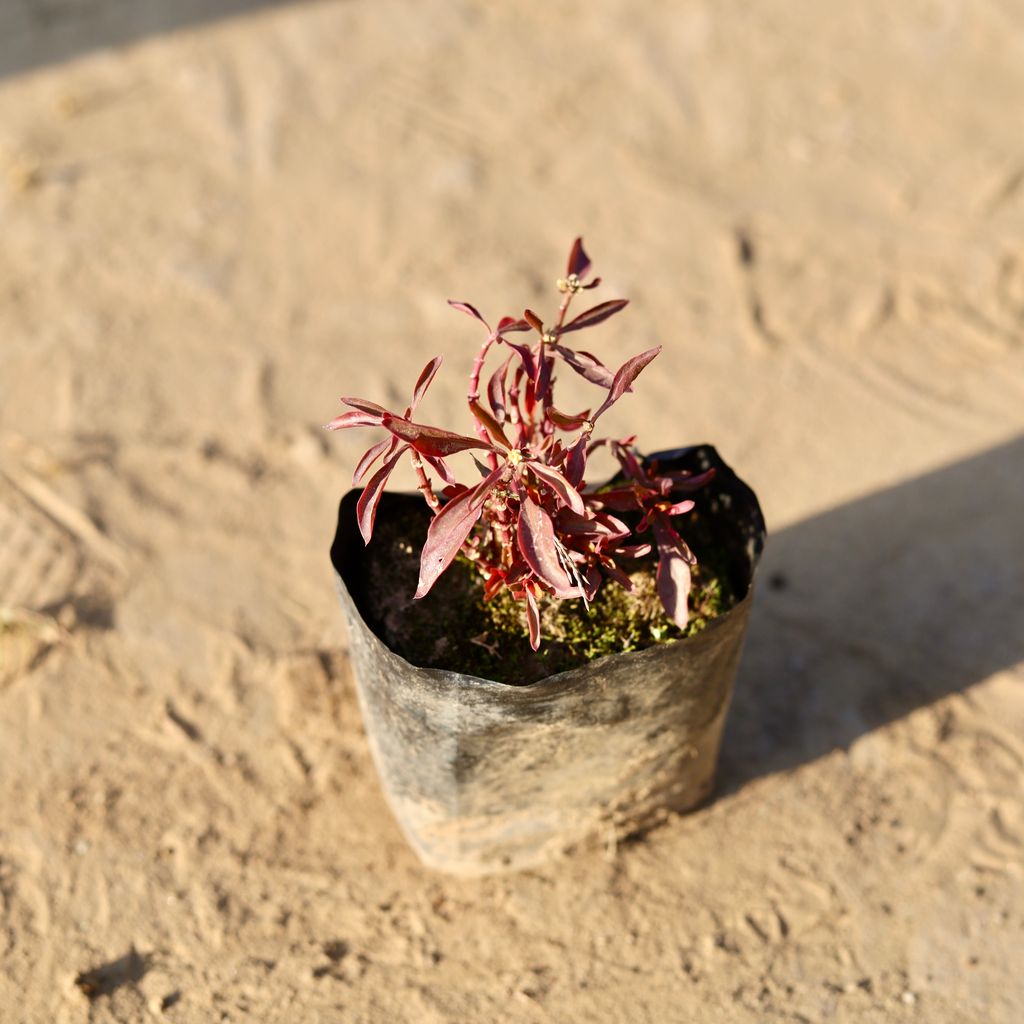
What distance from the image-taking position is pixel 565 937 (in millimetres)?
2586

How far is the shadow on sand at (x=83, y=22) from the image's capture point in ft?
15.9

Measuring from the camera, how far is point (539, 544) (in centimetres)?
186

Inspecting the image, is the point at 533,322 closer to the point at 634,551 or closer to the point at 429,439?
the point at 429,439

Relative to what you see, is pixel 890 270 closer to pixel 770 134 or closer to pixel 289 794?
pixel 770 134

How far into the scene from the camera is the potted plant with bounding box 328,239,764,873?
1.94m

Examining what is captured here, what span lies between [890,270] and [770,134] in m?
0.85

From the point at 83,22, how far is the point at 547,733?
4.24 m

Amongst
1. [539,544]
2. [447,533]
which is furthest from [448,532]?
[539,544]

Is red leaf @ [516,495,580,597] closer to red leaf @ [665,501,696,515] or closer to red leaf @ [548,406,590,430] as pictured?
red leaf @ [548,406,590,430]

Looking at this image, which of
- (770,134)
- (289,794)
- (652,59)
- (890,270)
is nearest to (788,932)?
(289,794)

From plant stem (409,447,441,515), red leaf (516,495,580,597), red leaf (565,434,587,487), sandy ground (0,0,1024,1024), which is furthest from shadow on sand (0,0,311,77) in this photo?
red leaf (516,495,580,597)

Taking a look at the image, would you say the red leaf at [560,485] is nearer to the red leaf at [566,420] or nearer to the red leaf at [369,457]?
the red leaf at [566,420]

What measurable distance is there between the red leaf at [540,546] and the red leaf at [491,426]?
144 mm

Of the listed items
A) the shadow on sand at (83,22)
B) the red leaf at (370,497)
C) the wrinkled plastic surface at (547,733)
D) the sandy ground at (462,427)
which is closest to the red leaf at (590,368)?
the red leaf at (370,497)
